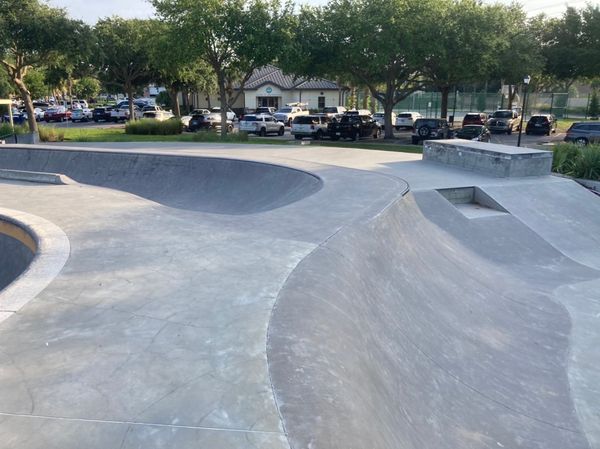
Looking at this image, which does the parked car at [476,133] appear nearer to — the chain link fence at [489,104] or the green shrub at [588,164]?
the green shrub at [588,164]

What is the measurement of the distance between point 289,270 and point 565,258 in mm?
6956

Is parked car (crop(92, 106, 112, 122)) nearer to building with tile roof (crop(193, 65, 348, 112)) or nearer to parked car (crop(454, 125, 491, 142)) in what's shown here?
building with tile roof (crop(193, 65, 348, 112))

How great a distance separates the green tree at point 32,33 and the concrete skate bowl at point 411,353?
932 inches

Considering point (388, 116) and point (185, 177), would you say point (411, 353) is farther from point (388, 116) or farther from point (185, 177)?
point (388, 116)

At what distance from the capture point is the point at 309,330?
4371 millimetres

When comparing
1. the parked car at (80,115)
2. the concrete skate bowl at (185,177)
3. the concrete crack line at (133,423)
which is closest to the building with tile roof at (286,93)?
the parked car at (80,115)

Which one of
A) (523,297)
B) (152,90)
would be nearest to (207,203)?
(523,297)

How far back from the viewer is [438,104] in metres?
49.9

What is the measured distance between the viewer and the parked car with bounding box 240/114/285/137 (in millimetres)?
31906

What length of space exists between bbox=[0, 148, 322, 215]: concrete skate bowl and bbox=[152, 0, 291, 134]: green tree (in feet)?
37.0

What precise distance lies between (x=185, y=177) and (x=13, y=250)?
6690 mm

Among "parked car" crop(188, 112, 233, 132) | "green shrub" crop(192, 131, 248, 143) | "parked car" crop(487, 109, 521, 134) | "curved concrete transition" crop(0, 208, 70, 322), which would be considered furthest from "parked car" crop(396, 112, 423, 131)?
"curved concrete transition" crop(0, 208, 70, 322)

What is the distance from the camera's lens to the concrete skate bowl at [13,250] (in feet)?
24.7

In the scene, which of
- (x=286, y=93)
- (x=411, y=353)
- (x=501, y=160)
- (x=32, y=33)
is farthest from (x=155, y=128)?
(x=286, y=93)
